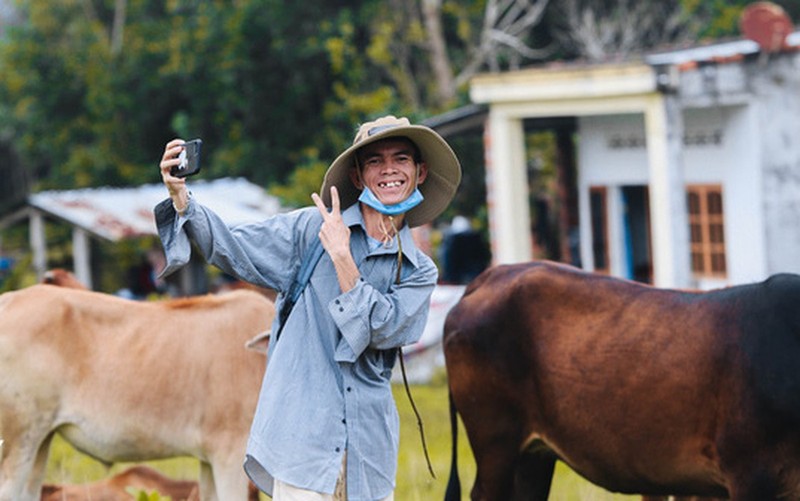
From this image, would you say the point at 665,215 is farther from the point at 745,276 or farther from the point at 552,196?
the point at 552,196

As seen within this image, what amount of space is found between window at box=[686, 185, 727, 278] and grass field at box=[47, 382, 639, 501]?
3.66 m

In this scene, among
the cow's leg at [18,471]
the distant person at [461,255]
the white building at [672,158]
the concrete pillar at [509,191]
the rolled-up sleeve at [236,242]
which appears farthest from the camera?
the distant person at [461,255]

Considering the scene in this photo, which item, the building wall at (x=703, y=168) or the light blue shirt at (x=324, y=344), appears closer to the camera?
the light blue shirt at (x=324, y=344)

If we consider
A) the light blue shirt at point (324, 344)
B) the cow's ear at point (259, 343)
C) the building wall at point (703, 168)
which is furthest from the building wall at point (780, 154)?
the light blue shirt at point (324, 344)

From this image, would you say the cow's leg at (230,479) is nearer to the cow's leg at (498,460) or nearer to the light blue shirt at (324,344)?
the cow's leg at (498,460)

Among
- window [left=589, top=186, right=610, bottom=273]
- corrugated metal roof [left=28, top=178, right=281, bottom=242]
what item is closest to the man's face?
window [left=589, top=186, right=610, bottom=273]

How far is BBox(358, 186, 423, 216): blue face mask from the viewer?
4.80 meters

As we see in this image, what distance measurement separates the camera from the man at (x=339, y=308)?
4.67 m

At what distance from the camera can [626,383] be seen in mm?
6938

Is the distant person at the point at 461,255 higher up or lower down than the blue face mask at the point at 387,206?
lower down

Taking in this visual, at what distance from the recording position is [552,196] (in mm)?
23391

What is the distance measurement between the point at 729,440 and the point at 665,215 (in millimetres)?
8533

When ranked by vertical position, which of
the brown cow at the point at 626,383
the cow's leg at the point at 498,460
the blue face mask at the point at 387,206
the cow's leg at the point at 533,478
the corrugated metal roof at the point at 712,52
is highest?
the corrugated metal roof at the point at 712,52

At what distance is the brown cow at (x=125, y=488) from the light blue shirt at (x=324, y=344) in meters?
2.76
